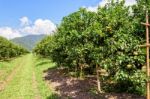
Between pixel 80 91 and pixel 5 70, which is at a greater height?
pixel 5 70

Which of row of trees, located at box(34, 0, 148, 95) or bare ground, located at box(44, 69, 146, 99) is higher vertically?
row of trees, located at box(34, 0, 148, 95)

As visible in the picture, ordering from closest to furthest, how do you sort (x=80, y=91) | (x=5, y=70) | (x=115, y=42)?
(x=115, y=42) → (x=80, y=91) → (x=5, y=70)

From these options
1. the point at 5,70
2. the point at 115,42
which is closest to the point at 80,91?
the point at 115,42

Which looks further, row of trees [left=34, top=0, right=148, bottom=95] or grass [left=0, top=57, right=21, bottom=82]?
grass [left=0, top=57, right=21, bottom=82]

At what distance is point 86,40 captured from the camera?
1051 inches

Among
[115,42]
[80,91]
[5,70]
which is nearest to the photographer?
[115,42]

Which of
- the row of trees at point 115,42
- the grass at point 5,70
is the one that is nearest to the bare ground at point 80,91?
the row of trees at point 115,42

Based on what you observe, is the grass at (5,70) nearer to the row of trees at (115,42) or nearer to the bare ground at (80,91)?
the bare ground at (80,91)

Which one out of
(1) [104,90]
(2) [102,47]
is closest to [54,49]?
(1) [104,90]

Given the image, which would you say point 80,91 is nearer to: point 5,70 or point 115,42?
point 115,42

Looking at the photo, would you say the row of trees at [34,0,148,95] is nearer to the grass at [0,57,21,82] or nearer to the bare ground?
the bare ground

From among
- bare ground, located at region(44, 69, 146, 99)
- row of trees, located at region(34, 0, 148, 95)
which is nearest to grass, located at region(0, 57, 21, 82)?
bare ground, located at region(44, 69, 146, 99)

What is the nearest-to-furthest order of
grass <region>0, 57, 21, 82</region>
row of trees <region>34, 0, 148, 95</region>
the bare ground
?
row of trees <region>34, 0, 148, 95</region>
the bare ground
grass <region>0, 57, 21, 82</region>

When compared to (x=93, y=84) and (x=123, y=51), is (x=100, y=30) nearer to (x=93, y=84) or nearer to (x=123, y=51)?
(x=123, y=51)
